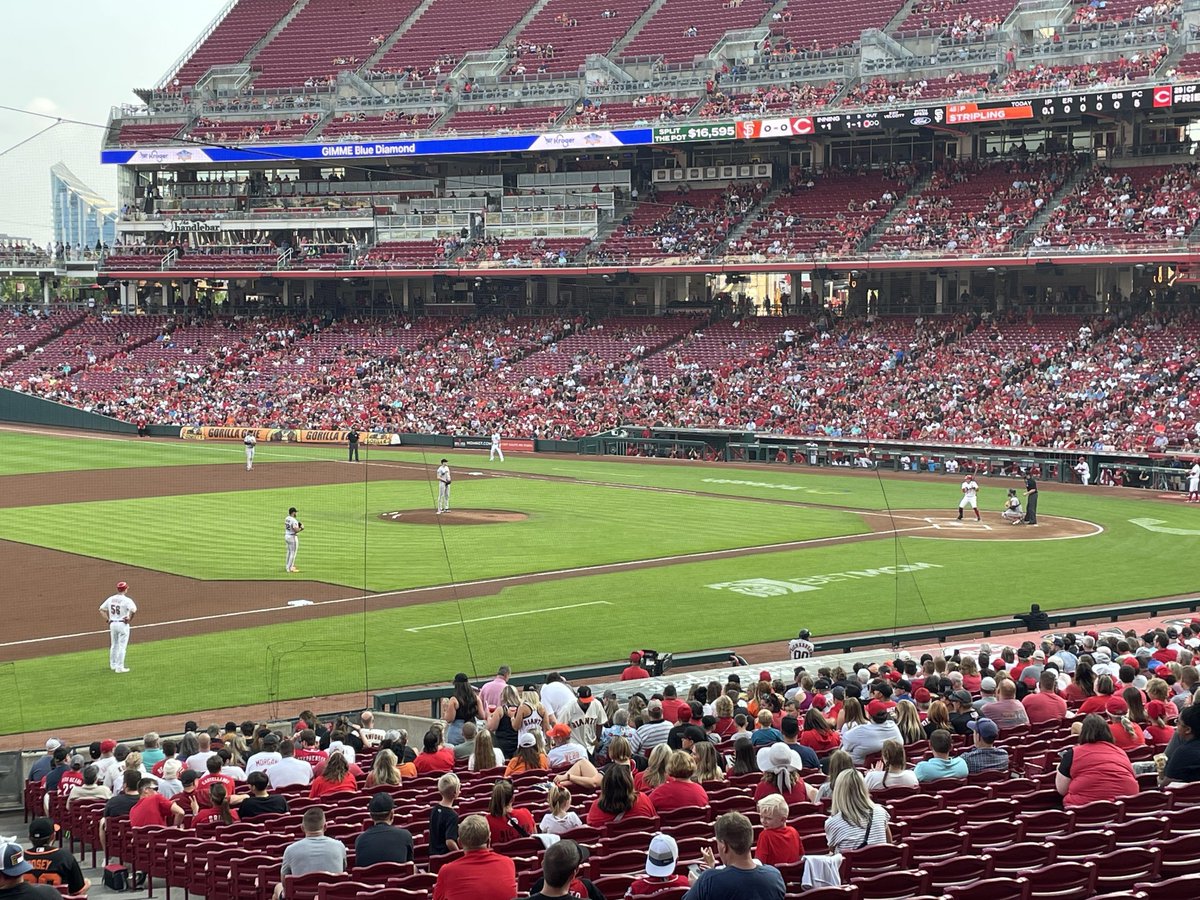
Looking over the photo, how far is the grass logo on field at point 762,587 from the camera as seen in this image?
94.5ft

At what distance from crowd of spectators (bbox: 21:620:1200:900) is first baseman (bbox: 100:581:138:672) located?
4.76m

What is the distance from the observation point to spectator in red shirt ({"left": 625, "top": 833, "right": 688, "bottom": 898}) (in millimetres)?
7684

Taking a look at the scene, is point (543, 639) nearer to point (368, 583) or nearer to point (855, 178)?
point (368, 583)

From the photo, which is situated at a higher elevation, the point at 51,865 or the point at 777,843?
the point at 777,843

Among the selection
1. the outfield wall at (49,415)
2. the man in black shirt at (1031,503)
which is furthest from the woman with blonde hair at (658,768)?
→ the outfield wall at (49,415)

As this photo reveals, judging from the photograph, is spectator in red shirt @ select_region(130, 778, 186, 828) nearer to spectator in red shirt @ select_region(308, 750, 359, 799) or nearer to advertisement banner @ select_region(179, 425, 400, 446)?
spectator in red shirt @ select_region(308, 750, 359, 799)

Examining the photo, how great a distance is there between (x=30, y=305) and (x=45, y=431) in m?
22.0

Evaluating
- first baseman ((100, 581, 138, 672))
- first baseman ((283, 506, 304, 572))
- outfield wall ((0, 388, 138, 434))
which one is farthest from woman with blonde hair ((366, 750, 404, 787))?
outfield wall ((0, 388, 138, 434))

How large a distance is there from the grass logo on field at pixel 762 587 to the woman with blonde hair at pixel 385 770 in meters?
17.4

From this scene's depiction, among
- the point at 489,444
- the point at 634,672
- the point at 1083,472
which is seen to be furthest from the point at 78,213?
the point at 634,672

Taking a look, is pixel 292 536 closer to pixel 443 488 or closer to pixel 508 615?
pixel 508 615

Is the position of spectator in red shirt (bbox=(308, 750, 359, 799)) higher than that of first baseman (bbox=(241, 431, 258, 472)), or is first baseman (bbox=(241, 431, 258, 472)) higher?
first baseman (bbox=(241, 431, 258, 472))

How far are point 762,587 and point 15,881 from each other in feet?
76.1

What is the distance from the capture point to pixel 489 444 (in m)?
61.7
